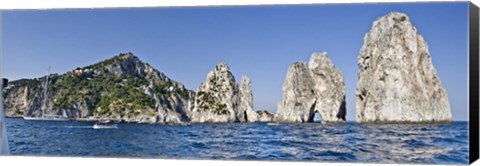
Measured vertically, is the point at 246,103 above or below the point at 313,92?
below

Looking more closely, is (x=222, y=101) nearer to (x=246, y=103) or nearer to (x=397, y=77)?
(x=246, y=103)

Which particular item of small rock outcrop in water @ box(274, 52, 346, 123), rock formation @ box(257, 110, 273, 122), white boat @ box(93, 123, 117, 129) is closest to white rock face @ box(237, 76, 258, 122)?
rock formation @ box(257, 110, 273, 122)

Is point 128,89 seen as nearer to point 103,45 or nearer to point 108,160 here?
point 103,45

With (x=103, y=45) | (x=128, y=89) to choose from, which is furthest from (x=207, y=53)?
(x=128, y=89)

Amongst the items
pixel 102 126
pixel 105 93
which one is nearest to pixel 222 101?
pixel 105 93

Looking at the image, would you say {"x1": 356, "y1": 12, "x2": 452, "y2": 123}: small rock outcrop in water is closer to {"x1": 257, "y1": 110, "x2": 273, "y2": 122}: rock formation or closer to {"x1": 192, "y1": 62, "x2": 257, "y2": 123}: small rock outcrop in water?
{"x1": 257, "y1": 110, "x2": 273, "y2": 122}: rock formation

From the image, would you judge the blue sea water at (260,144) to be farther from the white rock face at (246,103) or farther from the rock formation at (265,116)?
the white rock face at (246,103)
